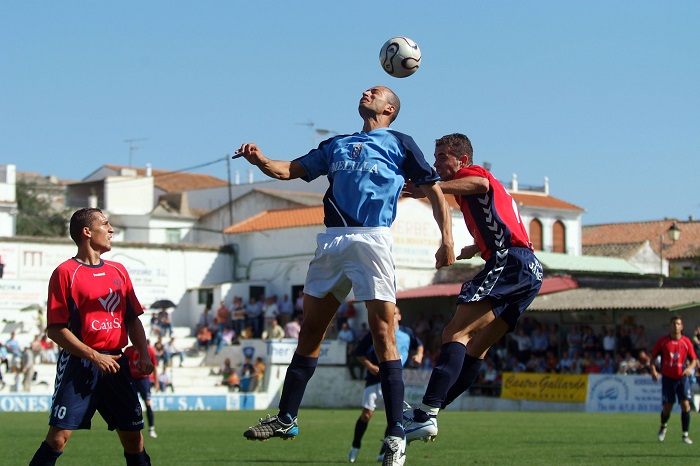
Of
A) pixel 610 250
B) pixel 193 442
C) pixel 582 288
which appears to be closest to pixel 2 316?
pixel 582 288

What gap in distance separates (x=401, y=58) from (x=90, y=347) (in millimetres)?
3539

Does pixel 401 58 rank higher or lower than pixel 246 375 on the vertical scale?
higher

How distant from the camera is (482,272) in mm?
9883

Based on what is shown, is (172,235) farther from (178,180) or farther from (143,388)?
(143,388)

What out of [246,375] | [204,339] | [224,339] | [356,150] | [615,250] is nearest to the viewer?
[356,150]

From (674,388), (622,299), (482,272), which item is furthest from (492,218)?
(622,299)

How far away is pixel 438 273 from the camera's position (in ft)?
170

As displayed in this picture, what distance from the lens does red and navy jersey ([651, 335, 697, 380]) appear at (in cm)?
2031

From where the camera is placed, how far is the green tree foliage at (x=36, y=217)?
232ft

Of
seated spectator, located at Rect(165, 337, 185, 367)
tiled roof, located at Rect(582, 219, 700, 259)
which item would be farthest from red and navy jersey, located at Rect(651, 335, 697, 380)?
tiled roof, located at Rect(582, 219, 700, 259)

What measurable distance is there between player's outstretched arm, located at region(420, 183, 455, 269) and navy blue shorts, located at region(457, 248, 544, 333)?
1000mm

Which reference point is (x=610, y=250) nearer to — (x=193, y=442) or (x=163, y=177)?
(x=163, y=177)

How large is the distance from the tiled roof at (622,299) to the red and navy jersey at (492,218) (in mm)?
28223

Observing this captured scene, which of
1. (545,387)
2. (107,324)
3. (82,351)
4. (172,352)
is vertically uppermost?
(107,324)
